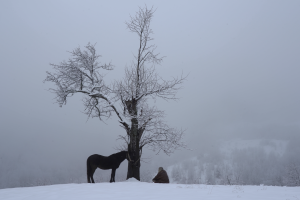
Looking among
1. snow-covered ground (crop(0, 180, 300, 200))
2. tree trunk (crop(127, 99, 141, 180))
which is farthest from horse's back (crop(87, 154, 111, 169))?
snow-covered ground (crop(0, 180, 300, 200))

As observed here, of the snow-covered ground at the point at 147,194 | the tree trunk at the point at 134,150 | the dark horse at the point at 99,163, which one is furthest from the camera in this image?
the tree trunk at the point at 134,150

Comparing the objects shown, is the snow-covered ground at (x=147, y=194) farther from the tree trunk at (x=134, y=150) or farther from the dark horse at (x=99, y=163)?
the tree trunk at (x=134, y=150)

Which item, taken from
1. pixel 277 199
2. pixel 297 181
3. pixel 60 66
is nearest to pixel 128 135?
pixel 60 66

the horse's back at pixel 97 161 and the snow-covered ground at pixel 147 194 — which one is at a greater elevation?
the horse's back at pixel 97 161

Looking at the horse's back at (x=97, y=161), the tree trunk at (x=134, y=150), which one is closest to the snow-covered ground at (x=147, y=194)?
the horse's back at (x=97, y=161)

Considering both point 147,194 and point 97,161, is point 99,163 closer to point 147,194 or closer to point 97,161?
point 97,161

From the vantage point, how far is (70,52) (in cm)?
1505

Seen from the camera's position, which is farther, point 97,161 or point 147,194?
point 97,161

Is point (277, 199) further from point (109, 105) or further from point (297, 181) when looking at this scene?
point (297, 181)

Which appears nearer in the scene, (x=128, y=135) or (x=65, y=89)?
(x=128, y=135)

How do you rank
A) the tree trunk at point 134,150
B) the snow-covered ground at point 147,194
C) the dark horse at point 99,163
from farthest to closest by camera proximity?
the tree trunk at point 134,150, the dark horse at point 99,163, the snow-covered ground at point 147,194

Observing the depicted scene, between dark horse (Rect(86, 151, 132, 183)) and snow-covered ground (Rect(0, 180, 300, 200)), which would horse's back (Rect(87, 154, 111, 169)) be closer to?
dark horse (Rect(86, 151, 132, 183))

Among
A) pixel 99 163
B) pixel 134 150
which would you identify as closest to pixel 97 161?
pixel 99 163

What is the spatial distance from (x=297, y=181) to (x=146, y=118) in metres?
36.9
